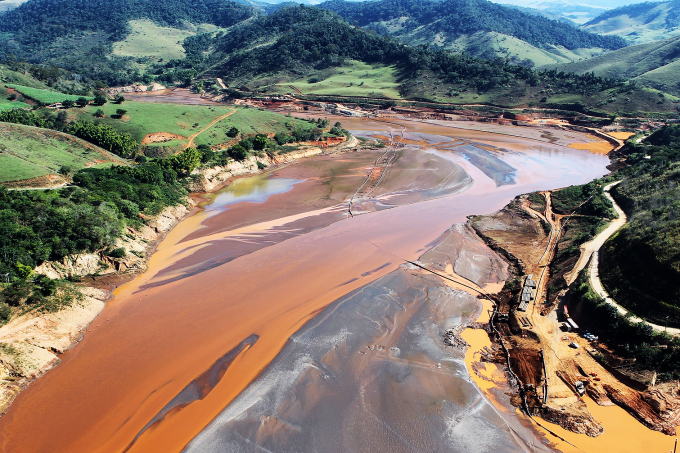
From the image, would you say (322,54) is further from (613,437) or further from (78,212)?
(613,437)

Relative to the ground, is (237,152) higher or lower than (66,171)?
lower

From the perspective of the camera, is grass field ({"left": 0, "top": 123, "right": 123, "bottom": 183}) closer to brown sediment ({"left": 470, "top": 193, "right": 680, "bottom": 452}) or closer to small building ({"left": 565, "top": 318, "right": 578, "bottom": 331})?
brown sediment ({"left": 470, "top": 193, "right": 680, "bottom": 452})

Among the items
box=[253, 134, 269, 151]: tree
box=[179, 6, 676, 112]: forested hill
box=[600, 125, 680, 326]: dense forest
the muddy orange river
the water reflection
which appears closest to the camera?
the muddy orange river

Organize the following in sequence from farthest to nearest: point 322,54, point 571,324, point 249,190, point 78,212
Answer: point 322,54, point 249,190, point 78,212, point 571,324

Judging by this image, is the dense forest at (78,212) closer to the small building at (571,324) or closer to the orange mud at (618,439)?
the orange mud at (618,439)

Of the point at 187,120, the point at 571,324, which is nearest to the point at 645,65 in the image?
the point at 187,120

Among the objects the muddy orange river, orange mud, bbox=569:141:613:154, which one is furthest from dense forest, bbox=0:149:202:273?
orange mud, bbox=569:141:613:154
